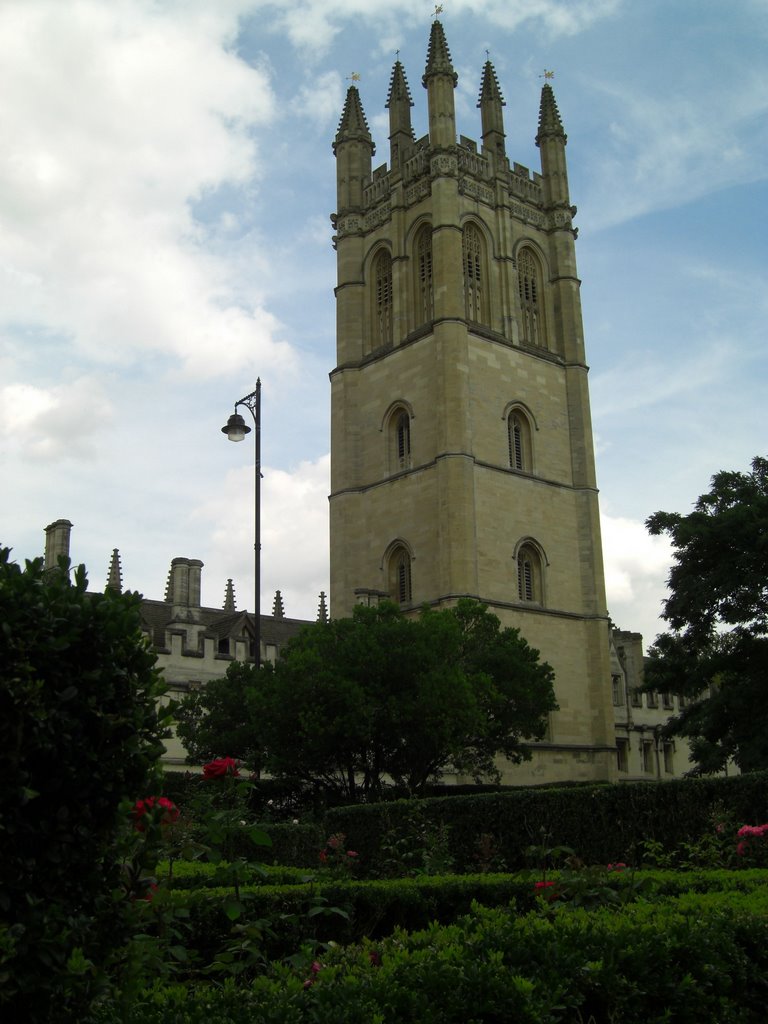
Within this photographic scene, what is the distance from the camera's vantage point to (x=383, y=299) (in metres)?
44.9

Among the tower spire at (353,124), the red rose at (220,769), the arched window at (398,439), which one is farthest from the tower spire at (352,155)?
the red rose at (220,769)

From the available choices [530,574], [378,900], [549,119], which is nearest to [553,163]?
[549,119]

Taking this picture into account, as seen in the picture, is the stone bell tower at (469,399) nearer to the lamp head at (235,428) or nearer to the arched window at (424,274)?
the arched window at (424,274)

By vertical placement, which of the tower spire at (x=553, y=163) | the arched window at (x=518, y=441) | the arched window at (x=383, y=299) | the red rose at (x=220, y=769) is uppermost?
the tower spire at (x=553, y=163)

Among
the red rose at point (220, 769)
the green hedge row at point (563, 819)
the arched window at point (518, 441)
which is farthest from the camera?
the arched window at point (518, 441)

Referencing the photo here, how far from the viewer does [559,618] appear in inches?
1570

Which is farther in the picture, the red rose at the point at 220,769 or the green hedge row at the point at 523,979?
the red rose at the point at 220,769

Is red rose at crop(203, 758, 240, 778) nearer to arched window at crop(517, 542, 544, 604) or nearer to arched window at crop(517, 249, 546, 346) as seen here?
arched window at crop(517, 542, 544, 604)

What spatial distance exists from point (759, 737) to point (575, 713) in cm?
1270

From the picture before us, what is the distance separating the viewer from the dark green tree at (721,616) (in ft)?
93.5

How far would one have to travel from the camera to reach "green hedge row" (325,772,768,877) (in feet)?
48.4

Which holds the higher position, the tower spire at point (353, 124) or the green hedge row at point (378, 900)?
the tower spire at point (353, 124)

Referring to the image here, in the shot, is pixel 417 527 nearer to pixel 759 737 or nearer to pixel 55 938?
pixel 759 737

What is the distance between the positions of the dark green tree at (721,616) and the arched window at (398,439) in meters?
12.0
